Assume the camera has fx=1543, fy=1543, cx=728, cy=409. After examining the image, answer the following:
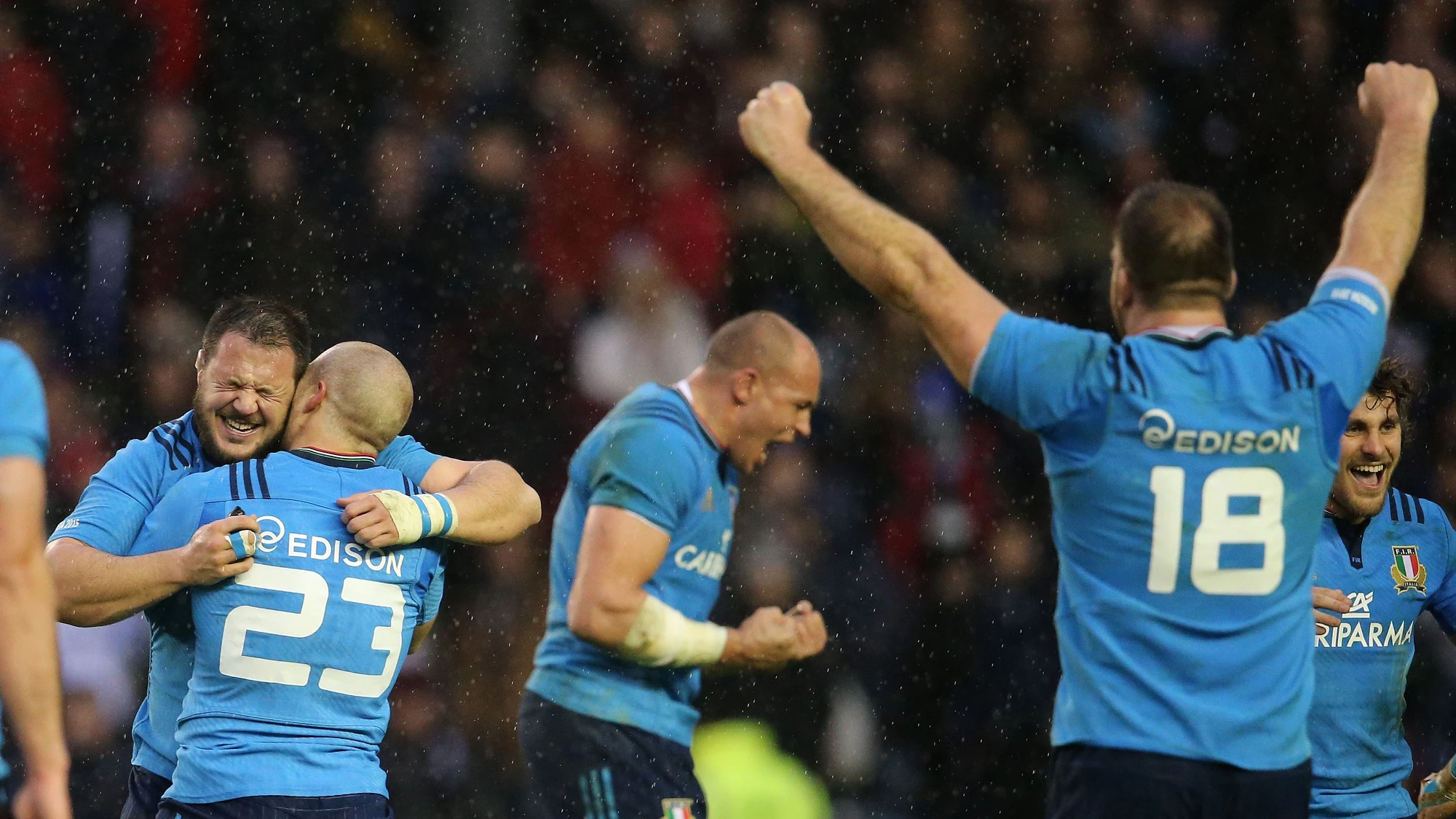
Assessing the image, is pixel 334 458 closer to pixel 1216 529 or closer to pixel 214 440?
pixel 214 440

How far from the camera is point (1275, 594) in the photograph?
9.37 feet

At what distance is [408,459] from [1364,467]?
2577mm

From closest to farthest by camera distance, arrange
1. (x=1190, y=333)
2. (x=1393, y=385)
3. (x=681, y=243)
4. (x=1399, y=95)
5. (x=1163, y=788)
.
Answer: (x=1163, y=788)
(x=1190, y=333)
(x=1399, y=95)
(x=1393, y=385)
(x=681, y=243)

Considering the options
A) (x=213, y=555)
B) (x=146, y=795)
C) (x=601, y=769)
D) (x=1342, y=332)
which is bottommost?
(x=146, y=795)

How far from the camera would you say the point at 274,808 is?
339cm

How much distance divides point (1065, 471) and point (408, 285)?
490 centimetres

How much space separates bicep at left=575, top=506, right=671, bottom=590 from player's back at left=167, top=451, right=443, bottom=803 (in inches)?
19.6

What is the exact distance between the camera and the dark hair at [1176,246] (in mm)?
2906

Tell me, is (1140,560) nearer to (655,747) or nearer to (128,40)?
(655,747)

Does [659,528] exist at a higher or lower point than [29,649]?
higher

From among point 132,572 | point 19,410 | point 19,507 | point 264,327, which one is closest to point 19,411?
point 19,410

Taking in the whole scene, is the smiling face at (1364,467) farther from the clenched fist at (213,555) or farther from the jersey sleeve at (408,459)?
the clenched fist at (213,555)

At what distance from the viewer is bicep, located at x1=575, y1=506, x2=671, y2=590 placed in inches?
134

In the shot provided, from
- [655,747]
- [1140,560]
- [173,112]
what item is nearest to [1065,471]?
[1140,560]
